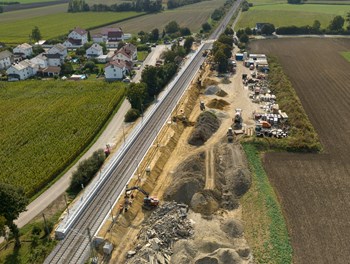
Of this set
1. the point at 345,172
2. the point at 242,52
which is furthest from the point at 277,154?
the point at 242,52

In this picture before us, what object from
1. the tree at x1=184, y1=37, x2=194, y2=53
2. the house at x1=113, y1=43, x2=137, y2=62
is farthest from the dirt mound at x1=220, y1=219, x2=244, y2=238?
the tree at x1=184, y1=37, x2=194, y2=53

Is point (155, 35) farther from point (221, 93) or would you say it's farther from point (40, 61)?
point (221, 93)

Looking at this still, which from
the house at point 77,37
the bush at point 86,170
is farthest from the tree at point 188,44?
the bush at point 86,170

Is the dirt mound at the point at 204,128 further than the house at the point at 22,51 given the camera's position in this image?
No

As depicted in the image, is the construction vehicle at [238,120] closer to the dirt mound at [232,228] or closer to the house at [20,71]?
the dirt mound at [232,228]

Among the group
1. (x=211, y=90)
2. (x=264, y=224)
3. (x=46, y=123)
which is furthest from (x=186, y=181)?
(x=211, y=90)

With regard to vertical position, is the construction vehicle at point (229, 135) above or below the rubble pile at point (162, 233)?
above
